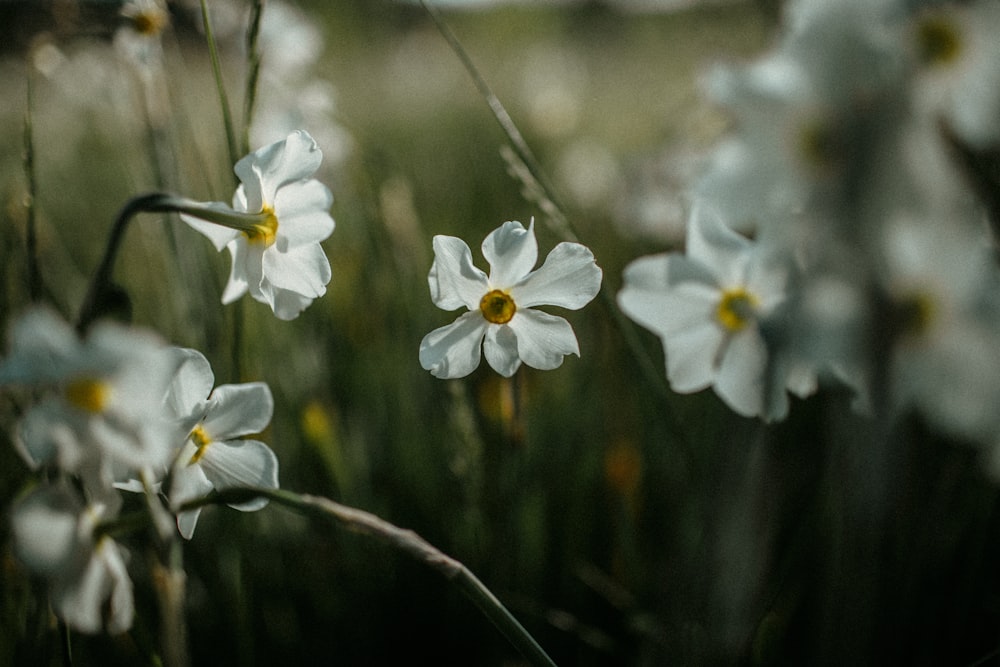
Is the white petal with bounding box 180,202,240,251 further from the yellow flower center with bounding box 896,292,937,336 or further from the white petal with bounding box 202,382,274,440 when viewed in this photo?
the yellow flower center with bounding box 896,292,937,336

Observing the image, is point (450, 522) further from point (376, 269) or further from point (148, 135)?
point (148, 135)

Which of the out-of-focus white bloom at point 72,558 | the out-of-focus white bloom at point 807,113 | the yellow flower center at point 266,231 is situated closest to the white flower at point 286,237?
the yellow flower center at point 266,231

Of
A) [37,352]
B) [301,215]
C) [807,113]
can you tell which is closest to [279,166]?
[301,215]

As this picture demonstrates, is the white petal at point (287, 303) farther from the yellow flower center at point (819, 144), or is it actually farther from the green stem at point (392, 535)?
the yellow flower center at point (819, 144)

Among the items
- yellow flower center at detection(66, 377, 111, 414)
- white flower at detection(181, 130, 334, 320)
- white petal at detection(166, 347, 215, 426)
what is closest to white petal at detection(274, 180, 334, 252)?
white flower at detection(181, 130, 334, 320)

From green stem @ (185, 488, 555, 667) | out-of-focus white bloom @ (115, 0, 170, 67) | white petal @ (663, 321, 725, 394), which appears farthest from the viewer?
out-of-focus white bloom @ (115, 0, 170, 67)

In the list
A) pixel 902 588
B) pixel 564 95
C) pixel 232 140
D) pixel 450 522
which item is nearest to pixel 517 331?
pixel 232 140
